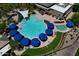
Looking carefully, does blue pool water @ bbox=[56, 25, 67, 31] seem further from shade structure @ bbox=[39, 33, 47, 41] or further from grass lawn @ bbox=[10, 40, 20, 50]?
grass lawn @ bbox=[10, 40, 20, 50]

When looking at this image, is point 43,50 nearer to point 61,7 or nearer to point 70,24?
point 70,24

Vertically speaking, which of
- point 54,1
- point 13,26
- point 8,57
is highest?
point 54,1

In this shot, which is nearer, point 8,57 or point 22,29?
point 8,57

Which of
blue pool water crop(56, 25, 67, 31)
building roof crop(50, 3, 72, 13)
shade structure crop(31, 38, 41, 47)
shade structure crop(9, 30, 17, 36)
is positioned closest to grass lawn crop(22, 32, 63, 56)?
shade structure crop(31, 38, 41, 47)

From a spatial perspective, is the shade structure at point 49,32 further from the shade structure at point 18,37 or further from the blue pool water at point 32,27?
the shade structure at point 18,37

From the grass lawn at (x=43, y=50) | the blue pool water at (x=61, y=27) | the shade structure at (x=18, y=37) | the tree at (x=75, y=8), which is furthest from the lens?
the tree at (x=75, y=8)

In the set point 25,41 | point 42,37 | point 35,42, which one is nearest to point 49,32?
point 42,37

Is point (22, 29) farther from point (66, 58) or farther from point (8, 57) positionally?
point (66, 58)

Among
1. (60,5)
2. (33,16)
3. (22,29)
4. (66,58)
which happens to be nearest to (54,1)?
(60,5)

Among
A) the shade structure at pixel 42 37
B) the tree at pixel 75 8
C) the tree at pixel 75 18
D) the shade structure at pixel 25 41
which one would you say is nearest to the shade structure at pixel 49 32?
the shade structure at pixel 42 37
